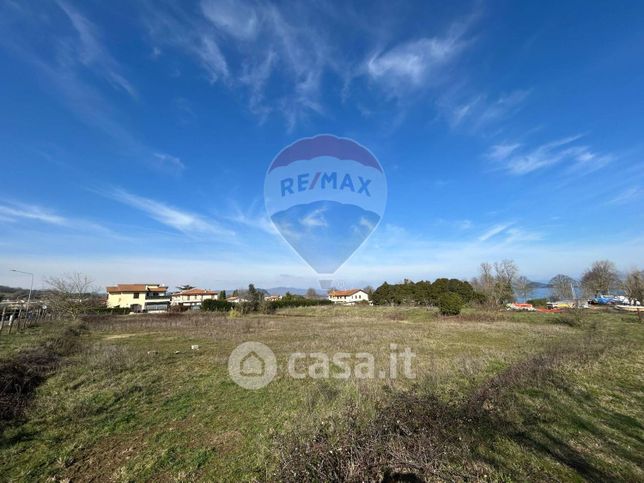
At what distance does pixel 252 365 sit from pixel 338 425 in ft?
22.7

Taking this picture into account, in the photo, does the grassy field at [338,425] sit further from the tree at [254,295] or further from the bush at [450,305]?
the tree at [254,295]

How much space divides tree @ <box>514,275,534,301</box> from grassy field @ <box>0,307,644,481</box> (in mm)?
62286

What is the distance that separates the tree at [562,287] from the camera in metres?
61.5

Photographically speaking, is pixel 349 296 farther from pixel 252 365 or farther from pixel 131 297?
pixel 252 365

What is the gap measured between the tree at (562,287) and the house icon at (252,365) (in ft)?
224

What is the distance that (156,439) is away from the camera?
5.25 metres

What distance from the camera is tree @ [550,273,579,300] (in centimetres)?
6155

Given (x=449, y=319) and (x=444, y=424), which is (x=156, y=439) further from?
(x=449, y=319)

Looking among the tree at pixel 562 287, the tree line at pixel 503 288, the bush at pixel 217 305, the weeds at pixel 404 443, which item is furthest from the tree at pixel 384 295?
the weeds at pixel 404 443

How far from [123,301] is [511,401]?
7588cm

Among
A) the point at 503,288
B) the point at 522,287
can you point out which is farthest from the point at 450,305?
the point at 522,287

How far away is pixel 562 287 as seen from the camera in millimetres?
63031

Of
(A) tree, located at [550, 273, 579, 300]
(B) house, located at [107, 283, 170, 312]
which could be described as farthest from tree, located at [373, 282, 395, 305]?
(B) house, located at [107, 283, 170, 312]

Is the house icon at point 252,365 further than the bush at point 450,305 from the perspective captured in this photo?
No
